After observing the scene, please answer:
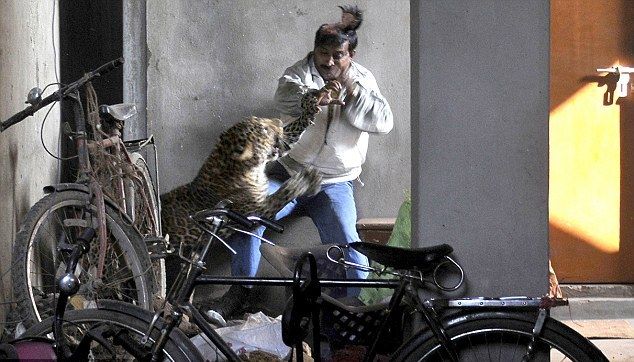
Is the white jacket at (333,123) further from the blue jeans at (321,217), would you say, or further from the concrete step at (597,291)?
the concrete step at (597,291)

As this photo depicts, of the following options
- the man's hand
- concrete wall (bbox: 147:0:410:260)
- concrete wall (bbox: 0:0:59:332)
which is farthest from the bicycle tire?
the man's hand

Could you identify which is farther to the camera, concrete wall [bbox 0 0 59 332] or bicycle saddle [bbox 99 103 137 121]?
bicycle saddle [bbox 99 103 137 121]

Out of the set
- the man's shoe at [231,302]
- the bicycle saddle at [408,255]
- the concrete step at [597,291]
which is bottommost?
the concrete step at [597,291]

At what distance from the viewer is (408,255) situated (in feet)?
14.0

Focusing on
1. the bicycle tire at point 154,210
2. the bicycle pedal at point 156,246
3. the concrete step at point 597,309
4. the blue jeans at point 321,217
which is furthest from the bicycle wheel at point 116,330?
the concrete step at point 597,309

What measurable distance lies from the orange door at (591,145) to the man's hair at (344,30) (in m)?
1.43

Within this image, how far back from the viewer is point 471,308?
14.1 ft

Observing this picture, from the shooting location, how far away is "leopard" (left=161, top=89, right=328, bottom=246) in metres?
7.15

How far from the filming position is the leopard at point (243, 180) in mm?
7152

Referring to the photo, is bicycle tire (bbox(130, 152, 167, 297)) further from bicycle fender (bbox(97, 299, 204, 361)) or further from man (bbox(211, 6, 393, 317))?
bicycle fender (bbox(97, 299, 204, 361))

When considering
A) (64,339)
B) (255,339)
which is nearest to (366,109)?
(255,339)

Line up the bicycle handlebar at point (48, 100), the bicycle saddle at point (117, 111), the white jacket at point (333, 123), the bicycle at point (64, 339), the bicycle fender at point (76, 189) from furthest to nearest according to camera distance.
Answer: the white jacket at point (333, 123), the bicycle saddle at point (117, 111), the bicycle fender at point (76, 189), the bicycle handlebar at point (48, 100), the bicycle at point (64, 339)

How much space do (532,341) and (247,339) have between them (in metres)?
1.30

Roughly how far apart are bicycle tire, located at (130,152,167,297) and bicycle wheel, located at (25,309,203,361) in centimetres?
198
